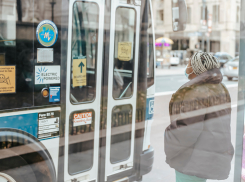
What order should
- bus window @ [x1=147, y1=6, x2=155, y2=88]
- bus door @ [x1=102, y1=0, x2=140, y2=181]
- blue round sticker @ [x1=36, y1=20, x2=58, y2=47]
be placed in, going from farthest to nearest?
bus window @ [x1=147, y1=6, x2=155, y2=88] < bus door @ [x1=102, y1=0, x2=140, y2=181] < blue round sticker @ [x1=36, y1=20, x2=58, y2=47]

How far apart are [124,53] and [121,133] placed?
92 centimetres

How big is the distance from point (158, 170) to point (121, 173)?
1.16 meters

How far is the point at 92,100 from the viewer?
324 cm

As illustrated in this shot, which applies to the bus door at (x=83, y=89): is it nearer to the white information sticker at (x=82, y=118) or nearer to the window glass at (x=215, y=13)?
the white information sticker at (x=82, y=118)

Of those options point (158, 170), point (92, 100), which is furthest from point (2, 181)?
point (158, 170)

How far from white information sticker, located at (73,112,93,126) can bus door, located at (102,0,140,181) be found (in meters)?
0.25

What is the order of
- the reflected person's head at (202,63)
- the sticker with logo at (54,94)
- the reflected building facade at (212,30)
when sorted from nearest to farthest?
the reflected person's head at (202,63) → the sticker with logo at (54,94) → the reflected building facade at (212,30)

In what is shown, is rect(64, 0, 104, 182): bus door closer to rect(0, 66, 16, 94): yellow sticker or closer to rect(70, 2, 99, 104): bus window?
rect(70, 2, 99, 104): bus window

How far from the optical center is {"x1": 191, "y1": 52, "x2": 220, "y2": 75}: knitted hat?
8.09 feet

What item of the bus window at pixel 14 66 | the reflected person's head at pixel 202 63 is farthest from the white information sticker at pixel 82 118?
the reflected person's head at pixel 202 63

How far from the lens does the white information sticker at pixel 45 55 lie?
2747mm

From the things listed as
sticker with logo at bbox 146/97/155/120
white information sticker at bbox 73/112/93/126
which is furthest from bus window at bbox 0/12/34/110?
sticker with logo at bbox 146/97/155/120

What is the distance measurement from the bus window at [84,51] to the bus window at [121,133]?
42 cm

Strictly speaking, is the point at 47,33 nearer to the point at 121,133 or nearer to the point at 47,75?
the point at 47,75
